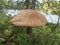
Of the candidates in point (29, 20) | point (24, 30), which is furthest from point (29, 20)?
point (24, 30)

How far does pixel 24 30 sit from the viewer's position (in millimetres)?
2824

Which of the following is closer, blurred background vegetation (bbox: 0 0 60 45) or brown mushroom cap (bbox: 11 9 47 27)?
brown mushroom cap (bbox: 11 9 47 27)

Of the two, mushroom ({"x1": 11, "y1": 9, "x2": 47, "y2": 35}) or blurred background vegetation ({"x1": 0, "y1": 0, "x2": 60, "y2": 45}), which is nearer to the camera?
mushroom ({"x1": 11, "y1": 9, "x2": 47, "y2": 35})

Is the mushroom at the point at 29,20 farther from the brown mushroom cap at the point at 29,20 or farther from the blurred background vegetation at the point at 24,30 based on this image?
the blurred background vegetation at the point at 24,30

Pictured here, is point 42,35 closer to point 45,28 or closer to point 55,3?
point 45,28

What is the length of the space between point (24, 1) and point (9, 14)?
30cm

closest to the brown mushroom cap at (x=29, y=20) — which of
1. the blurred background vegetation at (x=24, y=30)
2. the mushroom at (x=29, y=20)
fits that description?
the mushroom at (x=29, y=20)

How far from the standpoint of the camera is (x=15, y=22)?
6.99 feet

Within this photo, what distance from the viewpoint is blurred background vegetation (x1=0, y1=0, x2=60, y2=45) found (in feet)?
8.46

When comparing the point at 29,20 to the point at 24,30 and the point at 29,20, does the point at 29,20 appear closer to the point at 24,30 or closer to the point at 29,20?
the point at 29,20

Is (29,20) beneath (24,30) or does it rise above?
above

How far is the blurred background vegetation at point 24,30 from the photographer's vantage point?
2.58 meters

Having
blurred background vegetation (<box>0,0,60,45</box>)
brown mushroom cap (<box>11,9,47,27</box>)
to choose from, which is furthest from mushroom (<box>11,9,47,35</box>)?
blurred background vegetation (<box>0,0,60,45</box>)

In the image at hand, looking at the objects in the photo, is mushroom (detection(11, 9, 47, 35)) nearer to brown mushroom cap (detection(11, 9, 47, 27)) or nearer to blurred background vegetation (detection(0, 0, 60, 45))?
brown mushroom cap (detection(11, 9, 47, 27))
